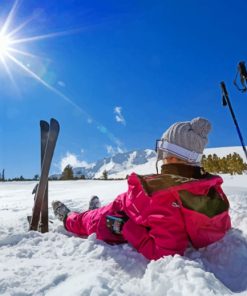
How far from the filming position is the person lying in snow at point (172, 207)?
265 cm

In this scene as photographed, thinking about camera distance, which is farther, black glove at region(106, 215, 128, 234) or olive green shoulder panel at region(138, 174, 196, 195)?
black glove at region(106, 215, 128, 234)

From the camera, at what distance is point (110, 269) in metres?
2.41

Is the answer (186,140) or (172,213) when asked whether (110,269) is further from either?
(186,140)

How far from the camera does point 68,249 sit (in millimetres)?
2938

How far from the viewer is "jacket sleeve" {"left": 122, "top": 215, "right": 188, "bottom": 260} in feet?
8.46

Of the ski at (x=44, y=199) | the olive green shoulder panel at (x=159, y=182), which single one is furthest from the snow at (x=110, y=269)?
the ski at (x=44, y=199)

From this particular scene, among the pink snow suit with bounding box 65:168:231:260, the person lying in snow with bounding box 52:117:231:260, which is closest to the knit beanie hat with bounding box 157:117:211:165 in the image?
the person lying in snow with bounding box 52:117:231:260

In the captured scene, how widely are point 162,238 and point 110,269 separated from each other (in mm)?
450

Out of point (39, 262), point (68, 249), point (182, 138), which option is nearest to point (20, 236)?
point (68, 249)

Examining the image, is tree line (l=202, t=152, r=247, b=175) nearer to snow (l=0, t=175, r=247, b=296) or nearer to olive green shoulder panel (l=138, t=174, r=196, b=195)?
snow (l=0, t=175, r=247, b=296)

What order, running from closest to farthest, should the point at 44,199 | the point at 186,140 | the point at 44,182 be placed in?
the point at 186,140 → the point at 44,182 → the point at 44,199

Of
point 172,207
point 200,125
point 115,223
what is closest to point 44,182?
point 115,223

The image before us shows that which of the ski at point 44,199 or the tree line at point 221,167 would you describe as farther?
the tree line at point 221,167

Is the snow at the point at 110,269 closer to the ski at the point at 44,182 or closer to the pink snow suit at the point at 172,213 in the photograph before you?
the pink snow suit at the point at 172,213
